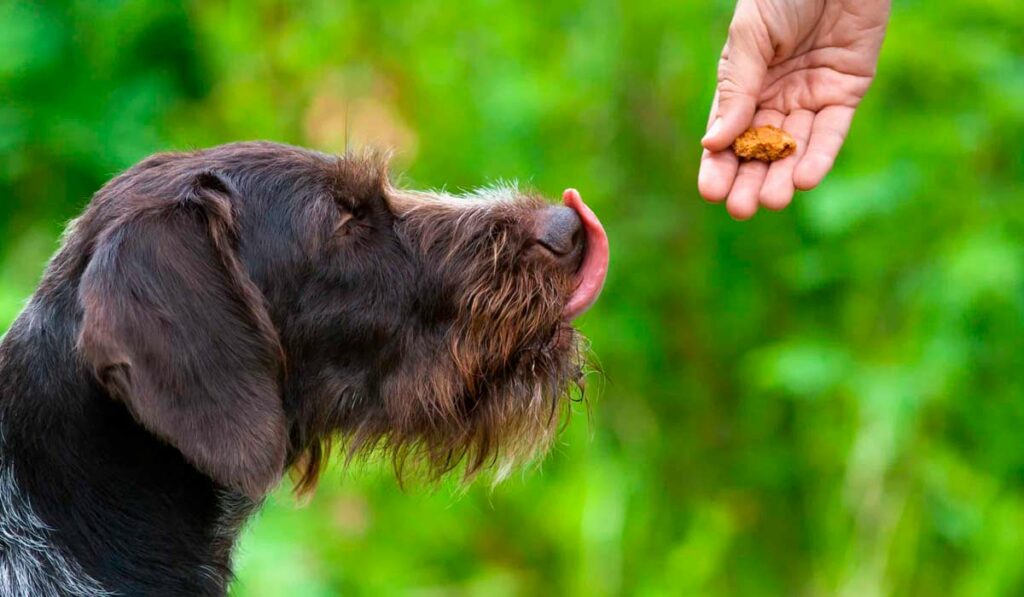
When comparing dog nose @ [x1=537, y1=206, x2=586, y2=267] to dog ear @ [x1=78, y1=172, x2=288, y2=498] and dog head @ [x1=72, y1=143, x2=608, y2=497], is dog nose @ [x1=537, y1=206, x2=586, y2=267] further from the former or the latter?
dog ear @ [x1=78, y1=172, x2=288, y2=498]

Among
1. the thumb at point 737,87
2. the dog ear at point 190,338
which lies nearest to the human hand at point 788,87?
the thumb at point 737,87

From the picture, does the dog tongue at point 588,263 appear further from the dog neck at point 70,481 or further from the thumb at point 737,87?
the dog neck at point 70,481

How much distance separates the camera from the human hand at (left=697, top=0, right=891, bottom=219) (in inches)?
123

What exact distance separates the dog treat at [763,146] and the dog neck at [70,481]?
154cm

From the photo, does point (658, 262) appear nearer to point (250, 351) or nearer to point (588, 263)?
point (588, 263)

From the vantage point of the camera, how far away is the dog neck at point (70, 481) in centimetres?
262

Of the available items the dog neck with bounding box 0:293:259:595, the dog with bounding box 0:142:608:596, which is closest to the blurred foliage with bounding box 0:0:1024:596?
the dog with bounding box 0:142:608:596

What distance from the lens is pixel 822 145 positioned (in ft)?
10.5

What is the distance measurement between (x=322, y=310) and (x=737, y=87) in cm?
115

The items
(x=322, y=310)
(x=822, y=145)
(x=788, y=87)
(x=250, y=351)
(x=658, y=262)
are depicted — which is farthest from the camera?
(x=658, y=262)

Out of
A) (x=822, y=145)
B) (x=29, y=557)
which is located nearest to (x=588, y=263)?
(x=822, y=145)

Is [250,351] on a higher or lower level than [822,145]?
lower

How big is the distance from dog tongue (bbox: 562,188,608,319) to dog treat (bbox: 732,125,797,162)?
399mm

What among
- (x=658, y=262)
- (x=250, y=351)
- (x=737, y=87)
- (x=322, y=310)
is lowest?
(x=250, y=351)
